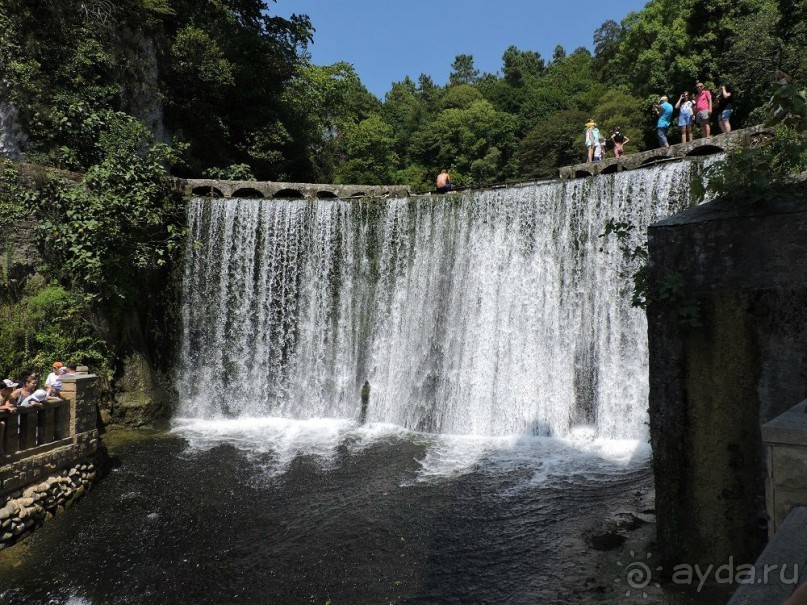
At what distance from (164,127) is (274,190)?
415cm

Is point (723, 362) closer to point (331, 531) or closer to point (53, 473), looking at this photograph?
point (331, 531)

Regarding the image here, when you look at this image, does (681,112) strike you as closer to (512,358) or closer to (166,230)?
(512,358)

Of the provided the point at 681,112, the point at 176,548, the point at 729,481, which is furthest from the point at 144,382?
the point at 681,112

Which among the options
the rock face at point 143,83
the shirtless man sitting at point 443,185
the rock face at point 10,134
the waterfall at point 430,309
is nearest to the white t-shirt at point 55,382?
the waterfall at point 430,309

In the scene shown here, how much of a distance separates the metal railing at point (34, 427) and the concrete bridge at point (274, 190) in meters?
7.62

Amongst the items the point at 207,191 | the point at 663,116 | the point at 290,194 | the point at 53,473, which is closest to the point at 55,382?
the point at 53,473

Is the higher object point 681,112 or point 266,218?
point 681,112

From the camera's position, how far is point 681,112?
43.9 feet

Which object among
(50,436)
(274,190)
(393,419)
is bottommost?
(393,419)

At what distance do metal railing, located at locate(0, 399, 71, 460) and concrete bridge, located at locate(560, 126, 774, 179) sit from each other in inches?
431

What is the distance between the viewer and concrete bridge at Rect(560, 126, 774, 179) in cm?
1125

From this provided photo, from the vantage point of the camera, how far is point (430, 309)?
13.2 metres

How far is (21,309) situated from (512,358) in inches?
365

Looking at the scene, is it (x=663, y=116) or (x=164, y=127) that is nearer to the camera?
(x=663, y=116)
